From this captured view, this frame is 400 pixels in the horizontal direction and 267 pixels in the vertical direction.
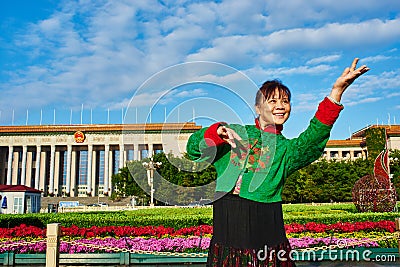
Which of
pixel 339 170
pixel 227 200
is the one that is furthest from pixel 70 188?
pixel 227 200

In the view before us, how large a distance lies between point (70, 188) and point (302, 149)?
73389 mm

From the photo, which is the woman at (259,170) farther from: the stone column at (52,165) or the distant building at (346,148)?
the stone column at (52,165)

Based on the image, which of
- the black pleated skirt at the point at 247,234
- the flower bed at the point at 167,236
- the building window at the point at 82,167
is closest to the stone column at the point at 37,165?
the building window at the point at 82,167

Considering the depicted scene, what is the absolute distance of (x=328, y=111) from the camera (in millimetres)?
2004

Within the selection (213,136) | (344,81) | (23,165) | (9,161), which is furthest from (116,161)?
(344,81)

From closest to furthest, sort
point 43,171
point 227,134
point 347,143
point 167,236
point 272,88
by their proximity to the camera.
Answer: point 227,134 → point 272,88 → point 167,236 → point 347,143 → point 43,171

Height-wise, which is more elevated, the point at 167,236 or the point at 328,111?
the point at 328,111

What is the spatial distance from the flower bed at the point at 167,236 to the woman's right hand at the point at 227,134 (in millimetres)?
8302

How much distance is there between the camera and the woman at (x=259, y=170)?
2.04 meters

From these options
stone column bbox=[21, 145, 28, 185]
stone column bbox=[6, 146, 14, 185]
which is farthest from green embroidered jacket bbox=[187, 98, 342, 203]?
Answer: stone column bbox=[6, 146, 14, 185]

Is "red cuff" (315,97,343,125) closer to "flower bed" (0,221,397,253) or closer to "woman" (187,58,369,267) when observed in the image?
"woman" (187,58,369,267)

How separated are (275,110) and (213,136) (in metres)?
0.46

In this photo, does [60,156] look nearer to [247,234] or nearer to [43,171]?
[43,171]

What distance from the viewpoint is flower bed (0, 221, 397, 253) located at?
9.73 m
